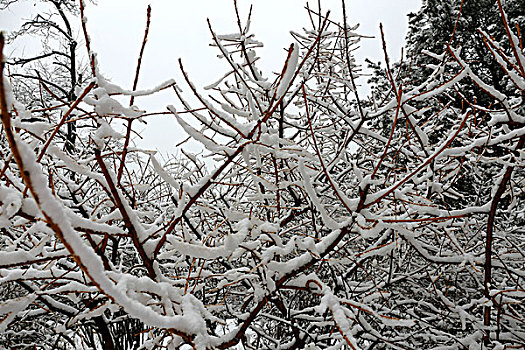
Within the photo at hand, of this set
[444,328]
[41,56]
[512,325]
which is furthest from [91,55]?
[41,56]

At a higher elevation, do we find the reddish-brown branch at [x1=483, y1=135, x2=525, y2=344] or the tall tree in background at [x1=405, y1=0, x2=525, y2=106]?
the tall tree in background at [x1=405, y1=0, x2=525, y2=106]

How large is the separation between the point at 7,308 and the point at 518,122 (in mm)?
2462

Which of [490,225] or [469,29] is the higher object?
[469,29]

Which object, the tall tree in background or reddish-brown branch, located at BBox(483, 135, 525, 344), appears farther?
the tall tree in background

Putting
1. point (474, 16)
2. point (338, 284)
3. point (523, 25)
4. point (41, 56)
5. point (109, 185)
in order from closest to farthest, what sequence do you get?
1. point (109, 185)
2. point (338, 284)
3. point (41, 56)
4. point (523, 25)
5. point (474, 16)

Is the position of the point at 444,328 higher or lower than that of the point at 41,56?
lower

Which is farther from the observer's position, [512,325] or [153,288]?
[512,325]

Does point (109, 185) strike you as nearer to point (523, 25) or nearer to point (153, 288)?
point (153, 288)

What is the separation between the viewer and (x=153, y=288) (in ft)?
3.23

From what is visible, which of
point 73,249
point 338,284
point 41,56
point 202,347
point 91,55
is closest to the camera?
point 73,249

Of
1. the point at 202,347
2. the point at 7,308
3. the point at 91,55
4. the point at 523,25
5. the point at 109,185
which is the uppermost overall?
the point at 523,25

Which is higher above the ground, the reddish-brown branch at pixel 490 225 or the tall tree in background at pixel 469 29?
the tall tree in background at pixel 469 29

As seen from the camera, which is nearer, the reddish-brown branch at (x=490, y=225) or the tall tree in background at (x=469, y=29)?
the reddish-brown branch at (x=490, y=225)

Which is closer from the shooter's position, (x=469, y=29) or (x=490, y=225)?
(x=490, y=225)
